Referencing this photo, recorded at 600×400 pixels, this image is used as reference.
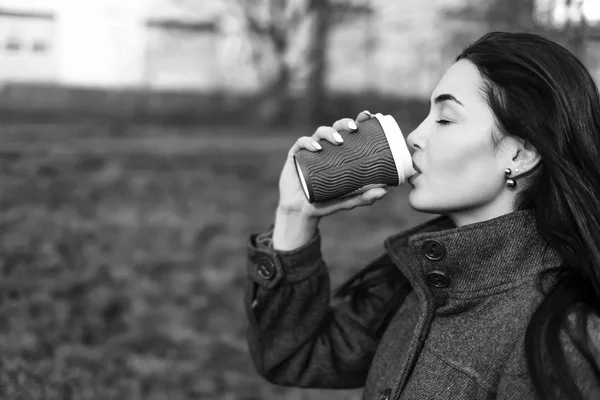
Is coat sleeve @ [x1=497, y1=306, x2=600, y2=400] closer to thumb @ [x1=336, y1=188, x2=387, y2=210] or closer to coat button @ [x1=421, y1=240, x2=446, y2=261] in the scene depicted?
coat button @ [x1=421, y1=240, x2=446, y2=261]

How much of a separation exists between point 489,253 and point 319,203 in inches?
16.9

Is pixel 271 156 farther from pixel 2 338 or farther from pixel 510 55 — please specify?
pixel 510 55

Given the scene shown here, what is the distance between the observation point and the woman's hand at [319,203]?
1.72m

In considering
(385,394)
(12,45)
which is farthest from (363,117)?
(12,45)

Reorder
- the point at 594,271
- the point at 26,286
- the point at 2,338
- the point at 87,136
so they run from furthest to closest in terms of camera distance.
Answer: the point at 87,136, the point at 26,286, the point at 2,338, the point at 594,271

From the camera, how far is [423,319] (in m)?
1.61

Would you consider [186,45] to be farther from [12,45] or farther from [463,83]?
[463,83]

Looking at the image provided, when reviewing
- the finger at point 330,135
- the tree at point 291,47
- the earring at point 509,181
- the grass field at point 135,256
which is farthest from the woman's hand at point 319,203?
the tree at point 291,47

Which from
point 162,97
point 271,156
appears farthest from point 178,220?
point 162,97

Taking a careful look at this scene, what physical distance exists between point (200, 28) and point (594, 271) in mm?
10925

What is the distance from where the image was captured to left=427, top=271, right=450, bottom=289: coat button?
1.59m

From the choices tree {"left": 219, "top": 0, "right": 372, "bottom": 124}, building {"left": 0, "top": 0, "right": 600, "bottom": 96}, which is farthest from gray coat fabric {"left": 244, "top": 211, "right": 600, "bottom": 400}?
building {"left": 0, "top": 0, "right": 600, "bottom": 96}

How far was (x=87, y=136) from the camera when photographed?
295 inches

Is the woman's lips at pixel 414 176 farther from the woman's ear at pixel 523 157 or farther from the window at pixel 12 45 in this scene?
the window at pixel 12 45
